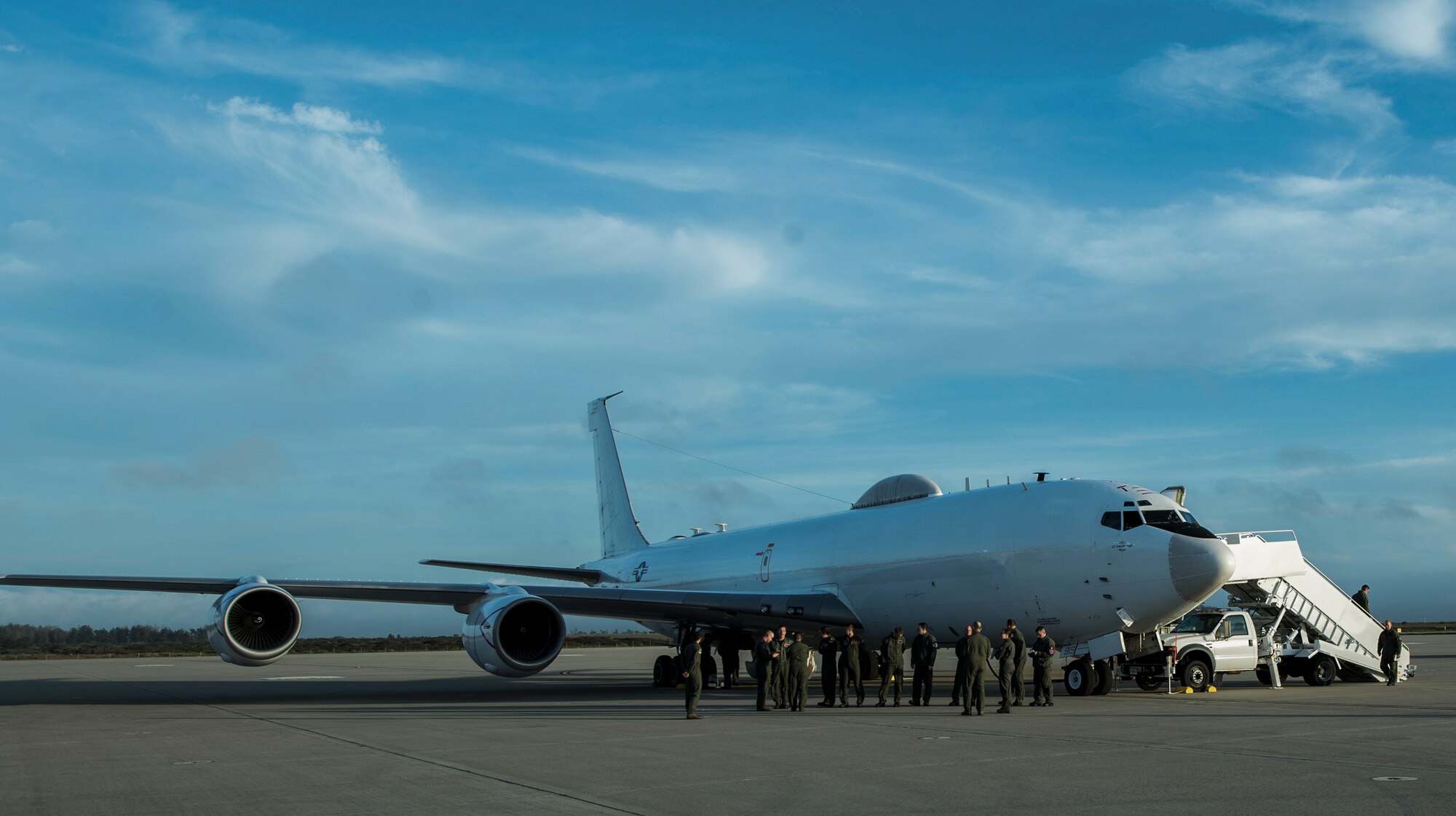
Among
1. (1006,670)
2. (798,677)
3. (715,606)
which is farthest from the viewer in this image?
(715,606)

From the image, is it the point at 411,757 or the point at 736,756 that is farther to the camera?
the point at 411,757

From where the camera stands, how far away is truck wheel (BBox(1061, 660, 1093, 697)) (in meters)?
20.1

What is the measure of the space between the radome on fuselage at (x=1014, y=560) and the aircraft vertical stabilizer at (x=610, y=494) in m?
11.6

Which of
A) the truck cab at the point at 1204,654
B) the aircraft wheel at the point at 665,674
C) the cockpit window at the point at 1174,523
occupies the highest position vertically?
the cockpit window at the point at 1174,523

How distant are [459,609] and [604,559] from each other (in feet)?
47.9

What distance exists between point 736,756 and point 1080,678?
10.1 meters

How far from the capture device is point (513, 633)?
21984mm

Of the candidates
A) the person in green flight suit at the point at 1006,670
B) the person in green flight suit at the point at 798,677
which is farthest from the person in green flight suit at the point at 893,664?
the person in green flight suit at the point at 1006,670

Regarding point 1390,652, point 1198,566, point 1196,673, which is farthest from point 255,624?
point 1390,652

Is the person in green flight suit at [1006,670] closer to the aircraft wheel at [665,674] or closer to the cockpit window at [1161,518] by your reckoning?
the cockpit window at [1161,518]

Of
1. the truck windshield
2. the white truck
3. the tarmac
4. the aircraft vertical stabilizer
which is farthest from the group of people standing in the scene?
the aircraft vertical stabilizer

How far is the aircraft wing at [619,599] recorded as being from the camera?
22688 mm

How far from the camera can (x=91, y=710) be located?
21.0 metres

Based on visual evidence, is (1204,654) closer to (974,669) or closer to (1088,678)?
(1088,678)
